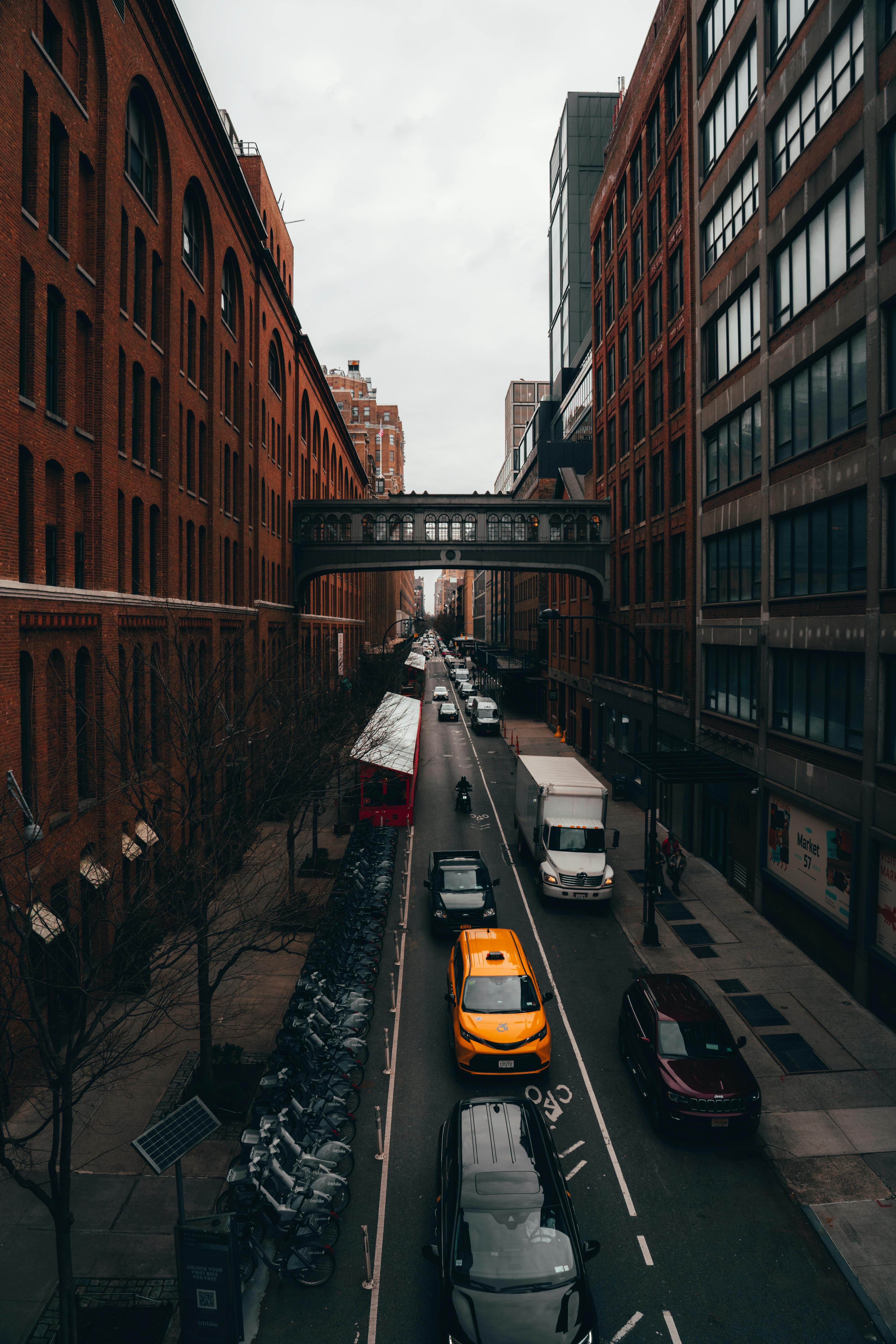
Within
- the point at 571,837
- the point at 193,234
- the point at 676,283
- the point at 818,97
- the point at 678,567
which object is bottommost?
the point at 571,837

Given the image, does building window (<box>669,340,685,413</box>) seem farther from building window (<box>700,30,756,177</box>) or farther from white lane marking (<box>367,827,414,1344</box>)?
white lane marking (<box>367,827,414,1344</box>)

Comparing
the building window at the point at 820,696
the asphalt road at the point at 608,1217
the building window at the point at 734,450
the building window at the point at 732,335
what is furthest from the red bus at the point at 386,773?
the building window at the point at 732,335

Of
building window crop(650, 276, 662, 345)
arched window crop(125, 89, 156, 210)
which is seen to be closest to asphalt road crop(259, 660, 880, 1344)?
arched window crop(125, 89, 156, 210)

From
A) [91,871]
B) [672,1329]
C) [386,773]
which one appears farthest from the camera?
[386,773]

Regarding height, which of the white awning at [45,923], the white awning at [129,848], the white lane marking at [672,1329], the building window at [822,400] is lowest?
the white lane marking at [672,1329]

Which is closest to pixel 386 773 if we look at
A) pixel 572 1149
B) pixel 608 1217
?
pixel 572 1149

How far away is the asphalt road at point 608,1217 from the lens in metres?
8.50

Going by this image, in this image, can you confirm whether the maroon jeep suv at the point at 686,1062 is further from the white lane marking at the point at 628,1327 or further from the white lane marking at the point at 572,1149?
the white lane marking at the point at 628,1327

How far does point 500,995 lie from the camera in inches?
549

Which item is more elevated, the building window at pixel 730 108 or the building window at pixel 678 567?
the building window at pixel 730 108

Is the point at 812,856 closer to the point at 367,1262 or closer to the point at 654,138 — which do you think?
the point at 367,1262

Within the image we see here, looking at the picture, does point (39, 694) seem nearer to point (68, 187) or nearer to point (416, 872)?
point (68, 187)

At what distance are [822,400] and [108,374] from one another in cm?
1641

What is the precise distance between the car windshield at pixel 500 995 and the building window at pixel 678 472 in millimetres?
20591
